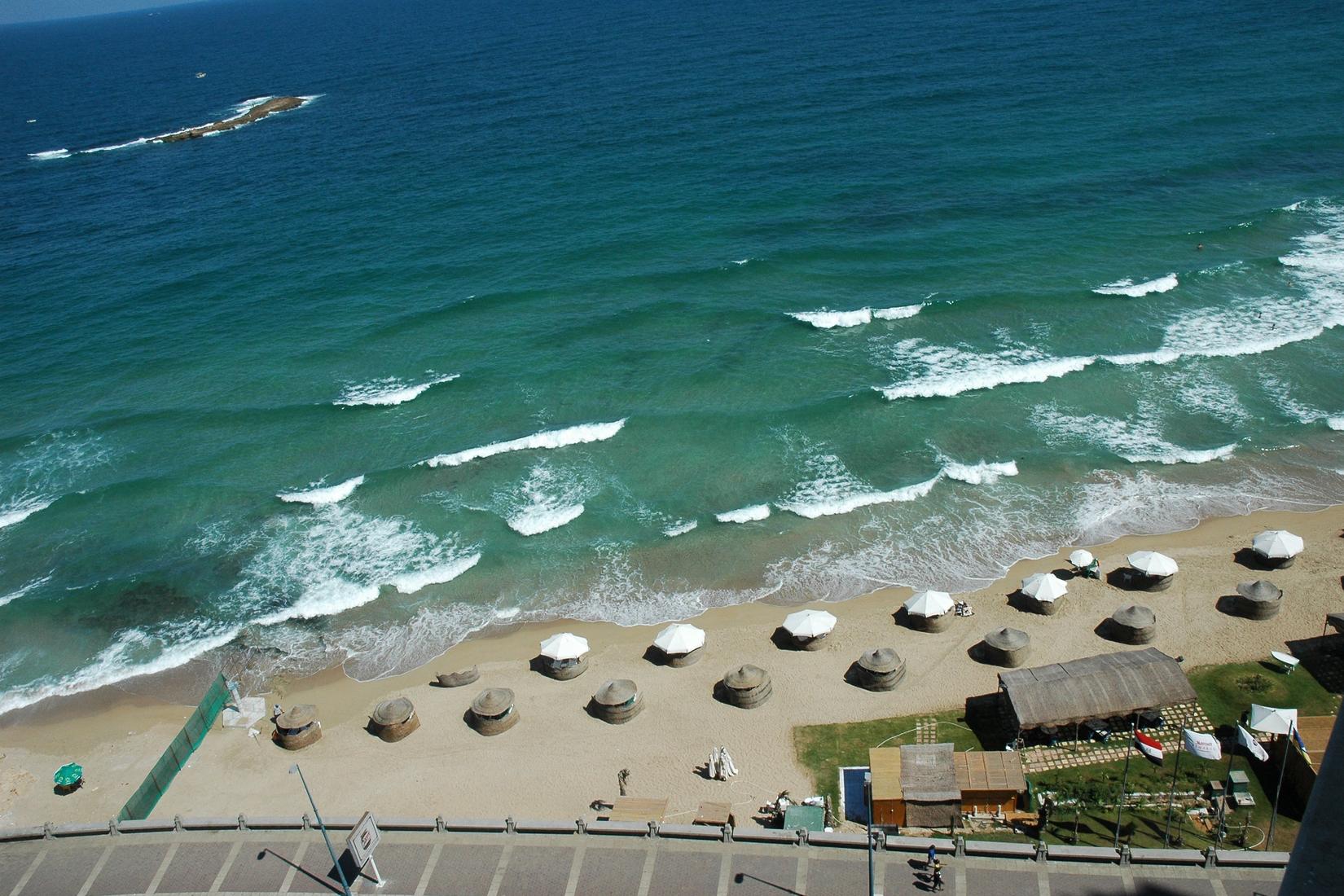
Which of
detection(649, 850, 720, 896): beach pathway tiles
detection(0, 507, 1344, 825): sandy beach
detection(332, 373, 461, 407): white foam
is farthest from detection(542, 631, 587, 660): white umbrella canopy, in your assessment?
detection(332, 373, 461, 407): white foam

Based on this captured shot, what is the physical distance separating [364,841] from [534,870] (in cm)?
484

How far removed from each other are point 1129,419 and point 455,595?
35.6 metres

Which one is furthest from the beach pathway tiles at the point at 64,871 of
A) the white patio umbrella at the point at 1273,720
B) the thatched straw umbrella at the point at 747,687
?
the white patio umbrella at the point at 1273,720

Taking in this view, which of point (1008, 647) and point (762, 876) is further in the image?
point (1008, 647)

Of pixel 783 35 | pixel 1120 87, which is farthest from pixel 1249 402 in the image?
pixel 783 35

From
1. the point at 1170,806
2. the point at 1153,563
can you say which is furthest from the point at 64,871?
the point at 1153,563

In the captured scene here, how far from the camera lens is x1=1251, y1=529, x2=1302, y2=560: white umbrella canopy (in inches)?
1533

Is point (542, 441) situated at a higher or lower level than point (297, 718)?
higher

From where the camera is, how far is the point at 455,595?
43125 mm

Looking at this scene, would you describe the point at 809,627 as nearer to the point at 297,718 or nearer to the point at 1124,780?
the point at 1124,780

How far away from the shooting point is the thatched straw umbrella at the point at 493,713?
3516cm

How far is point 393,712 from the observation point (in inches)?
1405

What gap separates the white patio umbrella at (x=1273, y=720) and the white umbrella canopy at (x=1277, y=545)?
11.3 meters

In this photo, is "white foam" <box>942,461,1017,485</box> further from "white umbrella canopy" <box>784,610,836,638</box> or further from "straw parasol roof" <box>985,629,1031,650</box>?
"white umbrella canopy" <box>784,610,836,638</box>
